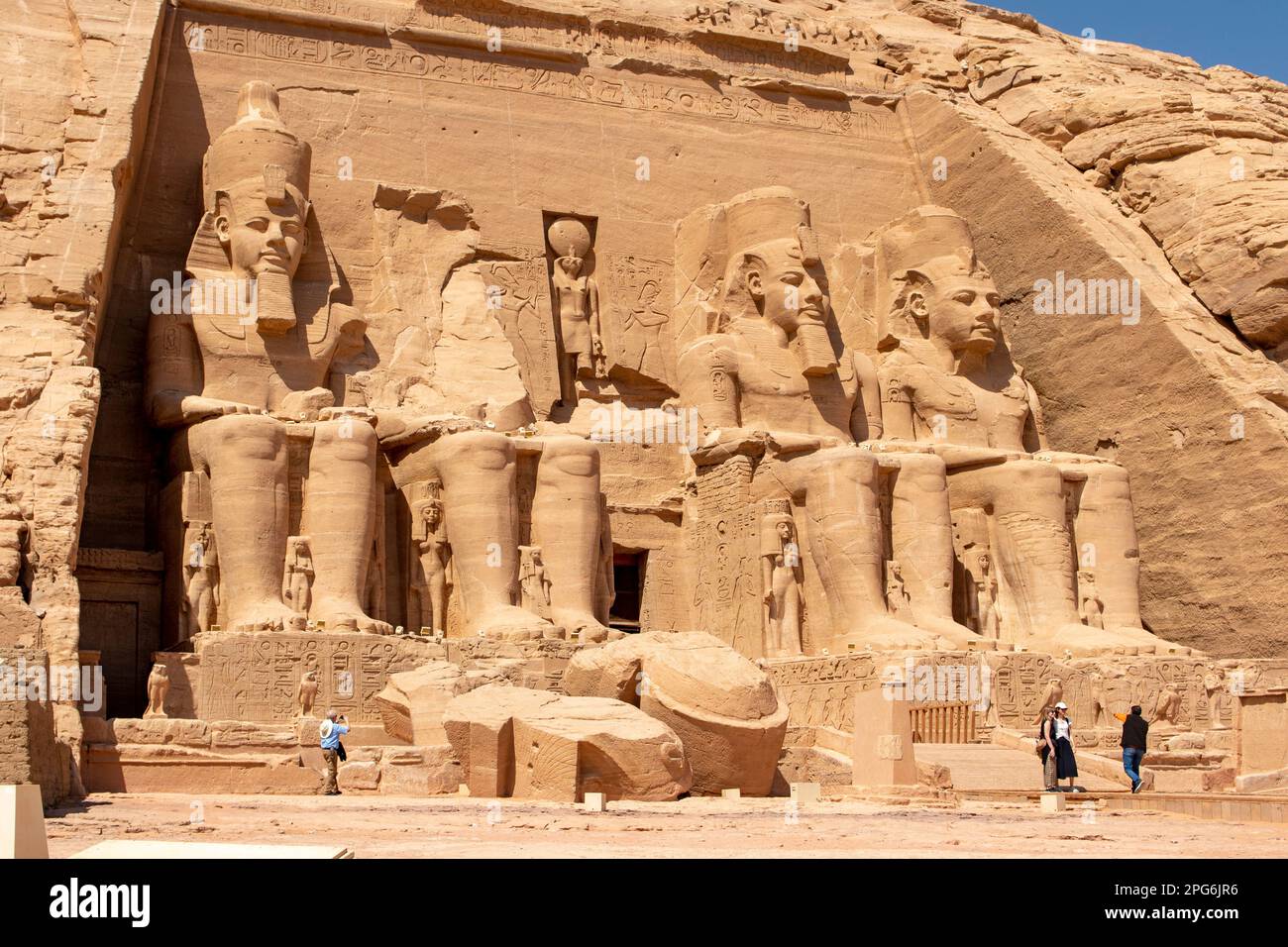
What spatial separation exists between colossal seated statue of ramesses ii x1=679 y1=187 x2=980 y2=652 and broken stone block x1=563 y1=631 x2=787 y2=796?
108 inches

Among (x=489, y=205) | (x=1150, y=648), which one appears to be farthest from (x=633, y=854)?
(x=489, y=205)

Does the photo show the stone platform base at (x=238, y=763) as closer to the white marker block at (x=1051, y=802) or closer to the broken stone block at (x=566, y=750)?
the broken stone block at (x=566, y=750)

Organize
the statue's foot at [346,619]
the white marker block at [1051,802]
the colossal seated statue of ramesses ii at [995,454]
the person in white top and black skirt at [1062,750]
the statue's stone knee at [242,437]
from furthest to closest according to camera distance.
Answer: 1. the colossal seated statue of ramesses ii at [995,454]
2. the statue's stone knee at [242,437]
3. the statue's foot at [346,619]
4. the person in white top and black skirt at [1062,750]
5. the white marker block at [1051,802]

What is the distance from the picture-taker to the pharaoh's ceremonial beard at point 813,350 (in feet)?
46.3

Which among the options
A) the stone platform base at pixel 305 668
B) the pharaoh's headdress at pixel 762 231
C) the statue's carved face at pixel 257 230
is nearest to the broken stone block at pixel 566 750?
the stone platform base at pixel 305 668

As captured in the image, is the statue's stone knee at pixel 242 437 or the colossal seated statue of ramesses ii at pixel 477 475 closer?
the statue's stone knee at pixel 242 437

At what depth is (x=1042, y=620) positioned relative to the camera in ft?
44.4

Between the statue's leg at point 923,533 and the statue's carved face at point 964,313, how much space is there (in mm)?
1445

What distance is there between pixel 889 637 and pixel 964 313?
352 centimetres

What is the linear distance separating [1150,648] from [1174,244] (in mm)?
4156

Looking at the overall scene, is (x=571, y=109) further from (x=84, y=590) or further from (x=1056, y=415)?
(x=84, y=590)

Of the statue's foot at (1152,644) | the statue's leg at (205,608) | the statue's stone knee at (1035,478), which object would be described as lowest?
the statue's foot at (1152,644)

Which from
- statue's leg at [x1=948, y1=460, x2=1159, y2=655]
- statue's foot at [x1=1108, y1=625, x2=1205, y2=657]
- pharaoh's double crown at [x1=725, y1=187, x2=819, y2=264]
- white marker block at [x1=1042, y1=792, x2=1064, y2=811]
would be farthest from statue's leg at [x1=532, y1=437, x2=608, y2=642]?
white marker block at [x1=1042, y1=792, x2=1064, y2=811]

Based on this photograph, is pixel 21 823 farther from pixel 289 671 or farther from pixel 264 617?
pixel 264 617
